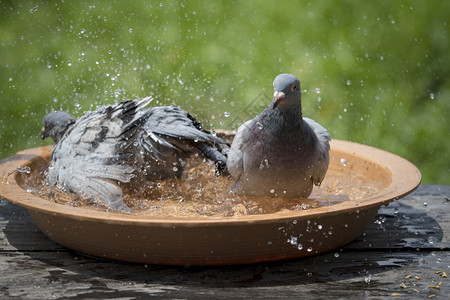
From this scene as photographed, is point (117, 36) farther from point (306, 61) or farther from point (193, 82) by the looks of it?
point (306, 61)

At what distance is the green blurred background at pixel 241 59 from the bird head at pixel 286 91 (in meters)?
1.82

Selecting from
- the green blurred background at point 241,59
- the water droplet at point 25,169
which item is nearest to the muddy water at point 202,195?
the water droplet at point 25,169

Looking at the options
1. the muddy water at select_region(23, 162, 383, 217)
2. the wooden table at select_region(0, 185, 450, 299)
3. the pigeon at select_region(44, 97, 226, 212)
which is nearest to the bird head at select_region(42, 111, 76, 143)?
the muddy water at select_region(23, 162, 383, 217)

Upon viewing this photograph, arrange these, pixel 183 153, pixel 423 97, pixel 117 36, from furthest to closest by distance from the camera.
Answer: pixel 423 97
pixel 117 36
pixel 183 153

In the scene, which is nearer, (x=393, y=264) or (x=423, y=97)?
(x=393, y=264)

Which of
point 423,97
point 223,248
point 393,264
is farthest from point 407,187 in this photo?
point 423,97

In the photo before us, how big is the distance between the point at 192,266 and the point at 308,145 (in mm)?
711

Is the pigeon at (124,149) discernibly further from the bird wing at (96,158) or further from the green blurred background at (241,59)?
the green blurred background at (241,59)

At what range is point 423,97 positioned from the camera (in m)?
4.48

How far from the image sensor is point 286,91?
2078mm

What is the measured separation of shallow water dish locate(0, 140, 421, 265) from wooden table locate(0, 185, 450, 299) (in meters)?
0.05

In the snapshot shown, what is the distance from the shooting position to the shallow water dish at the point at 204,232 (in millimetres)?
1702

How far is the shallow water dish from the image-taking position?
1.70m

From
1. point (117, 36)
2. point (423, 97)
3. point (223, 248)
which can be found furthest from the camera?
point (423, 97)
